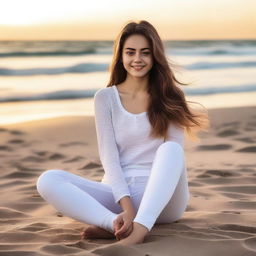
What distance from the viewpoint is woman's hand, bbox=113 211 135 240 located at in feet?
9.85

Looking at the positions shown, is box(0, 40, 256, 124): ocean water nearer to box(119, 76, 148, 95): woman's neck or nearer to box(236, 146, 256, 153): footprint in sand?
box(236, 146, 256, 153): footprint in sand

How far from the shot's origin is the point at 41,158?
609 cm

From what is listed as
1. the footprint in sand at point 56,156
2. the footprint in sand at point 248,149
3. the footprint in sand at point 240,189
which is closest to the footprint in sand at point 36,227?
the footprint in sand at point 240,189

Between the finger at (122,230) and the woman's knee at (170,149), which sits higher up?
the woman's knee at (170,149)

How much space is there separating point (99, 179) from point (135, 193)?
177 cm

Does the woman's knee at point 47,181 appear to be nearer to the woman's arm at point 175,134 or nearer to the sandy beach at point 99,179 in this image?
the sandy beach at point 99,179

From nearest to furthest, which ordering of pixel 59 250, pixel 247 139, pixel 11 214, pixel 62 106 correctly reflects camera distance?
pixel 59 250 → pixel 11 214 → pixel 247 139 → pixel 62 106

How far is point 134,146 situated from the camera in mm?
3436

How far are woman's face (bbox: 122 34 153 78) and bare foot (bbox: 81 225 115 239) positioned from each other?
36.3 inches

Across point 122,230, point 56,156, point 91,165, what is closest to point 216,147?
point 91,165

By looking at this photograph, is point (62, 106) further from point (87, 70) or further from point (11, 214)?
point (11, 214)

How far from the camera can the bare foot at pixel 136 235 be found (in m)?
2.95

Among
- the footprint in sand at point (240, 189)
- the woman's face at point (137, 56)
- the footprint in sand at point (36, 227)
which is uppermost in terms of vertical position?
the woman's face at point (137, 56)

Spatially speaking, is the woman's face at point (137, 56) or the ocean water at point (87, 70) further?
the ocean water at point (87, 70)
